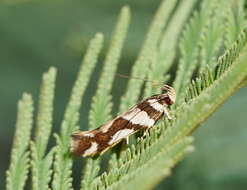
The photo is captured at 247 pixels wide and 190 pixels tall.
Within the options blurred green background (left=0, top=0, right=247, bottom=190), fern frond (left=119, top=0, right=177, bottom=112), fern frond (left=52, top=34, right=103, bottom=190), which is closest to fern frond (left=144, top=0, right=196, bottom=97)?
fern frond (left=119, top=0, right=177, bottom=112)

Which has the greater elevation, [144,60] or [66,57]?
[66,57]

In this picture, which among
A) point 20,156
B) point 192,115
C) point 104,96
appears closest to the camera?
point 192,115

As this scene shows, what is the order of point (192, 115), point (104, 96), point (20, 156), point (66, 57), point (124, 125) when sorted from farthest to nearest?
point (66, 57), point (124, 125), point (104, 96), point (20, 156), point (192, 115)

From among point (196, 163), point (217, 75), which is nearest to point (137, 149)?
point (217, 75)

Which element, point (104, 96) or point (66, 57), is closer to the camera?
point (104, 96)

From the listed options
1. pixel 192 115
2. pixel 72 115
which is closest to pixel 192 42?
pixel 72 115

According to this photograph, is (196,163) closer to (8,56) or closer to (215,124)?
(215,124)

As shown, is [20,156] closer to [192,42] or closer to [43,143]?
[43,143]

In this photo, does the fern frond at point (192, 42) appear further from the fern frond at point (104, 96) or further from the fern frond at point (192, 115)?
the fern frond at point (192, 115)

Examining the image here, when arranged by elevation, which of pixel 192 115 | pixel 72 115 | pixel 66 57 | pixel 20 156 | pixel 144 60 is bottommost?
pixel 192 115
